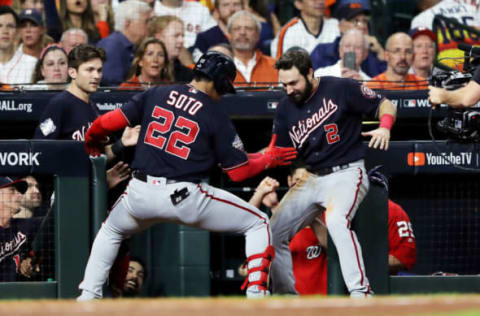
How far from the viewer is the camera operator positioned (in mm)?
5082

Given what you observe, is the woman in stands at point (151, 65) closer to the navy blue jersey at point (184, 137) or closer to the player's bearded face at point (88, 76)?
the player's bearded face at point (88, 76)

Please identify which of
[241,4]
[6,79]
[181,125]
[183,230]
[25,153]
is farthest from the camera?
[241,4]

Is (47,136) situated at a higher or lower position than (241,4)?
lower

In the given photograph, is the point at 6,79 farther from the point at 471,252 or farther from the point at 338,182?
the point at 471,252

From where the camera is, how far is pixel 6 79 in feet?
24.4

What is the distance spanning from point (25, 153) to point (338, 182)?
186 cm

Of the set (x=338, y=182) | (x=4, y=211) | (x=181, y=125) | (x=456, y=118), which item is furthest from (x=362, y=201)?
(x=4, y=211)

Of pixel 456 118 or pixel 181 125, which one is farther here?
pixel 456 118

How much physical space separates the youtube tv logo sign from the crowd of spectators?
132 centimetres

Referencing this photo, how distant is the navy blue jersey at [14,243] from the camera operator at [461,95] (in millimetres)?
2488

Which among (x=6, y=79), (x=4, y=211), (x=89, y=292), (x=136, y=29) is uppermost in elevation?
(x=136, y=29)

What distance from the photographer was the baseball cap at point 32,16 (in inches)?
304

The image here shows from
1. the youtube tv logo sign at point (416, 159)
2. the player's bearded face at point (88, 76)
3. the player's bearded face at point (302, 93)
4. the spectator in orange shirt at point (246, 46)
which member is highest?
the spectator in orange shirt at point (246, 46)

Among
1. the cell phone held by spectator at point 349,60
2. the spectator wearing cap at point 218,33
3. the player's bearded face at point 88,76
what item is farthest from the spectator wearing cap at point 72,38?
the cell phone held by spectator at point 349,60
